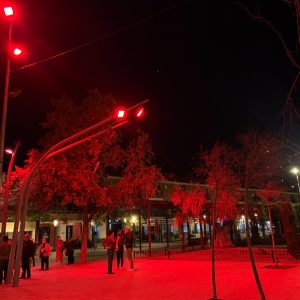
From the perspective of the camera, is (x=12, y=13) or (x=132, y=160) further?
(x=132, y=160)

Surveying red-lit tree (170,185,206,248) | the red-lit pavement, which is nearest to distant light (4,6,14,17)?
the red-lit pavement

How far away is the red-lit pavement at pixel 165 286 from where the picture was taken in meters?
11.2

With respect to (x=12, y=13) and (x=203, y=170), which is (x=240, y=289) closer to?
(x=12, y=13)

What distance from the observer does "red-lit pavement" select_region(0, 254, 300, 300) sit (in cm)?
1125

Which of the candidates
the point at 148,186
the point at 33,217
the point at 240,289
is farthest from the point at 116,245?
the point at 33,217

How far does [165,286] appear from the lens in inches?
513

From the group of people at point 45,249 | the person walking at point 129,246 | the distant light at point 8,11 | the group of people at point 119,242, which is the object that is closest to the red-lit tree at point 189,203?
the group of people at point 45,249

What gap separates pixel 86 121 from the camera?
23.9 meters

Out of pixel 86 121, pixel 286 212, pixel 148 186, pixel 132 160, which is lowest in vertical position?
pixel 286 212

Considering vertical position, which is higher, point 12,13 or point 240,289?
point 12,13

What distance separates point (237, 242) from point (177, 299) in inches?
881

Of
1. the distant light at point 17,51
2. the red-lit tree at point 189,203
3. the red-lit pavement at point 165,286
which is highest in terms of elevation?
the distant light at point 17,51

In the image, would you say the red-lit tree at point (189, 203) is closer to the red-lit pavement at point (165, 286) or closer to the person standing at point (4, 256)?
the red-lit pavement at point (165, 286)

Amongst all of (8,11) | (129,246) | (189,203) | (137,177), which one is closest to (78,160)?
(137,177)
